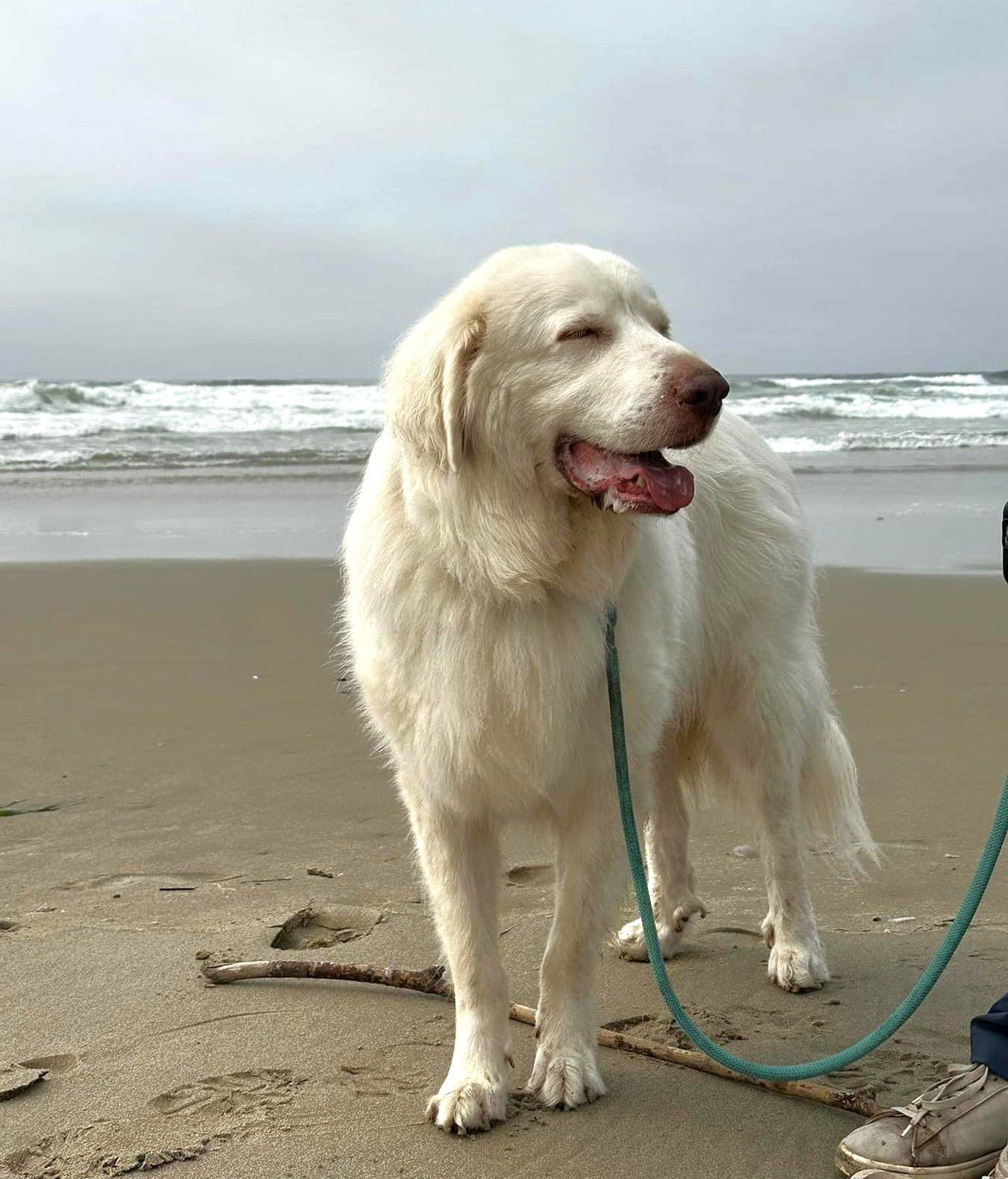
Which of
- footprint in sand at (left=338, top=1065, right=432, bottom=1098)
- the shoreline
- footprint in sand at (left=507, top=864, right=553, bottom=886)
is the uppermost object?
the shoreline

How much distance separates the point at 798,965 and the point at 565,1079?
866mm

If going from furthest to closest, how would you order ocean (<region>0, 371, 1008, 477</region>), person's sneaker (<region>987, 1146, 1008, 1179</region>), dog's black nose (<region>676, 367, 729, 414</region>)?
ocean (<region>0, 371, 1008, 477</region>), dog's black nose (<region>676, 367, 729, 414</region>), person's sneaker (<region>987, 1146, 1008, 1179</region>)

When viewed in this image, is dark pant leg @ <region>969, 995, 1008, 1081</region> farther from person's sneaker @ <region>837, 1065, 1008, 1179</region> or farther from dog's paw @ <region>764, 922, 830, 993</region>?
dog's paw @ <region>764, 922, 830, 993</region>

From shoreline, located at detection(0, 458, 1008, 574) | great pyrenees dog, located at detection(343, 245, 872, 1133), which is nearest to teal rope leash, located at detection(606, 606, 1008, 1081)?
great pyrenees dog, located at detection(343, 245, 872, 1133)

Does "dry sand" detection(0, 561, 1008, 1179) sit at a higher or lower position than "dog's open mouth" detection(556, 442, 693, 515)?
lower

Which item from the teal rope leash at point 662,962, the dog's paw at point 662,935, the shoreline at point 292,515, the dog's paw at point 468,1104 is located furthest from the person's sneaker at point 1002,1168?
the shoreline at point 292,515

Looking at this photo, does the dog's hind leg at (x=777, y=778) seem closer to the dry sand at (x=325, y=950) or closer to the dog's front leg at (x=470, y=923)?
the dry sand at (x=325, y=950)

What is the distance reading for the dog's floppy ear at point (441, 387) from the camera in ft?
8.23

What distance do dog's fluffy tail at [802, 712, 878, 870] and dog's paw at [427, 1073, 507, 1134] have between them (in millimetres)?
1484

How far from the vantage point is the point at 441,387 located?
252 centimetres

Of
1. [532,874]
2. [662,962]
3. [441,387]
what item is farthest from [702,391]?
[532,874]

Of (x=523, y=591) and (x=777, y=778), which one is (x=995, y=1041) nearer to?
(x=523, y=591)

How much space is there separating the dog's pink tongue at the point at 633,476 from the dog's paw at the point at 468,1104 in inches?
47.7

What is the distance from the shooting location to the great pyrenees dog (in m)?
2.49
